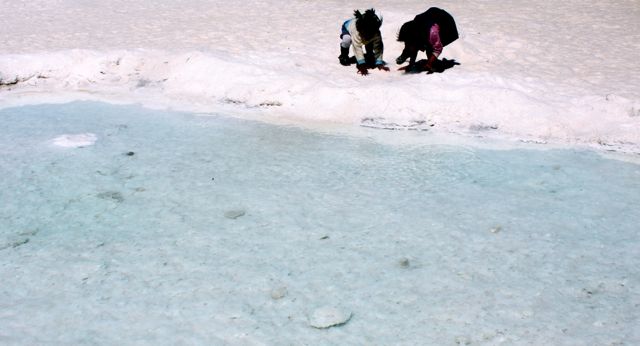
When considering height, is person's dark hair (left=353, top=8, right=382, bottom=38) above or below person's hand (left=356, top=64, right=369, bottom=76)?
above

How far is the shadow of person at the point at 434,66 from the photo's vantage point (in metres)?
5.55

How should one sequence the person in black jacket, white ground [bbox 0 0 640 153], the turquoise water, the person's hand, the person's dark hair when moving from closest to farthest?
the turquoise water
white ground [bbox 0 0 640 153]
the person in black jacket
the person's dark hair
the person's hand

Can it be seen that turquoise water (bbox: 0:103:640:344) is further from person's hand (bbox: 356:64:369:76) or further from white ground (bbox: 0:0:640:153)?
person's hand (bbox: 356:64:369:76)

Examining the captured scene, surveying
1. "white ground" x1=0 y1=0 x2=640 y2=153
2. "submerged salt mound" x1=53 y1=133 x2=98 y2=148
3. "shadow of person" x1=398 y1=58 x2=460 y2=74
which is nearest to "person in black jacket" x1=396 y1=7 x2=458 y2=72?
"shadow of person" x1=398 y1=58 x2=460 y2=74

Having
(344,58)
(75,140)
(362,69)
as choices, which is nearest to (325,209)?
(75,140)

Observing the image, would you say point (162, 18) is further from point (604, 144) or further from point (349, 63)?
point (604, 144)

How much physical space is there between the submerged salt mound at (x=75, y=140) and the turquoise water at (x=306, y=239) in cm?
8

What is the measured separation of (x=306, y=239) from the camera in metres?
3.08

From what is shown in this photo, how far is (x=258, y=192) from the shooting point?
3.60 meters

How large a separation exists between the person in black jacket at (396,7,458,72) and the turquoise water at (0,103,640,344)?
57.7 inches

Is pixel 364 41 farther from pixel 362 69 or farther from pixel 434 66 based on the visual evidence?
pixel 434 66

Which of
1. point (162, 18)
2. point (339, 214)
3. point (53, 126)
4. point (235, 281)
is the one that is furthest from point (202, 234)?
point (162, 18)

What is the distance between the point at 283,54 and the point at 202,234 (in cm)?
345

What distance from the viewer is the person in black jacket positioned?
17.4 ft
